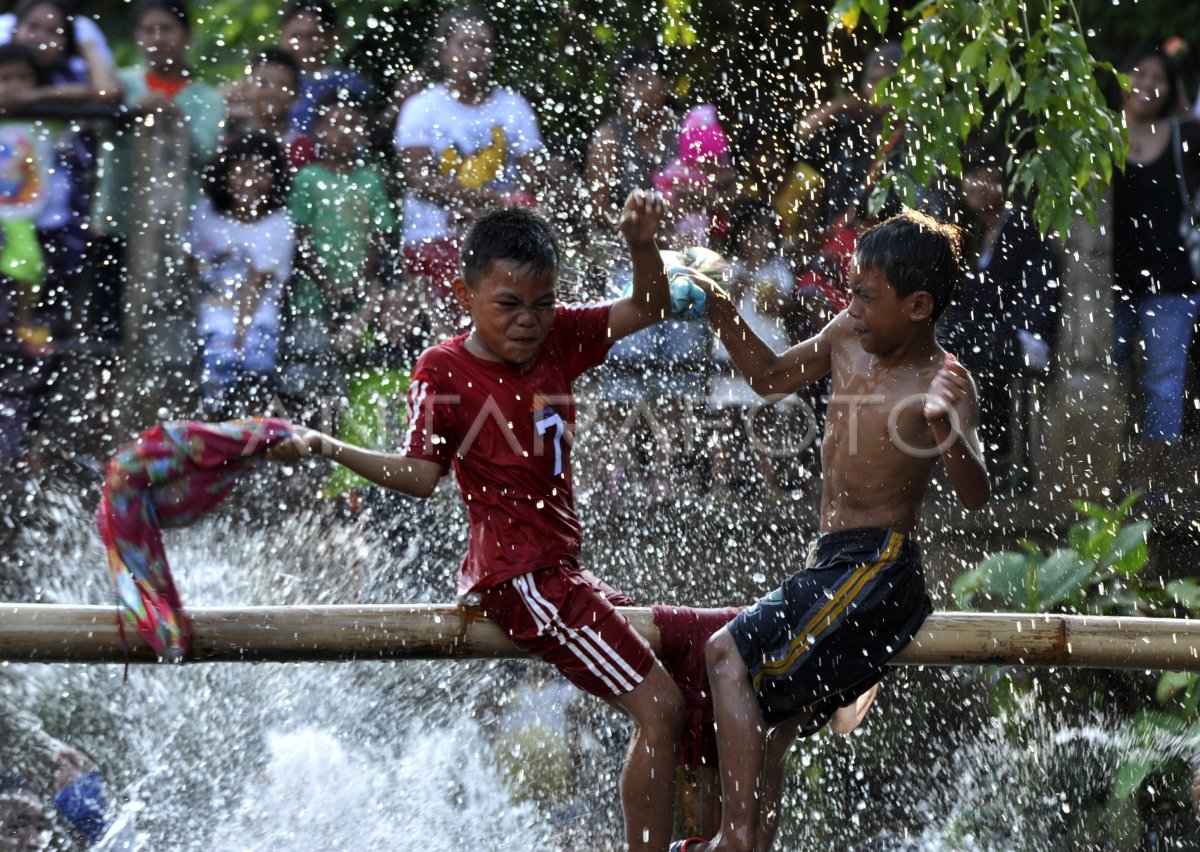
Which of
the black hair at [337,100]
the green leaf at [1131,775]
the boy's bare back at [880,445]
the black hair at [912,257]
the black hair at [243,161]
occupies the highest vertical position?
the black hair at [337,100]

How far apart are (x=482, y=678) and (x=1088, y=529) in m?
2.29

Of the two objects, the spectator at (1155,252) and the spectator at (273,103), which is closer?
the spectator at (1155,252)

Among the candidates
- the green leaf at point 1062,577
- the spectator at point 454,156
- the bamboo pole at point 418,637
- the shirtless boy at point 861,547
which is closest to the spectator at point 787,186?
the spectator at point 454,156

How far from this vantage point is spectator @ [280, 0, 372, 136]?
21.9ft

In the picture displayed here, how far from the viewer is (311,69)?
6.71 m

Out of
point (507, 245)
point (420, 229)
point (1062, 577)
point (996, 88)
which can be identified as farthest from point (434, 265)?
point (507, 245)

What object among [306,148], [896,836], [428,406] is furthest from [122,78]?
[896,836]

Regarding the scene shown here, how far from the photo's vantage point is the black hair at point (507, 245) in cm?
343

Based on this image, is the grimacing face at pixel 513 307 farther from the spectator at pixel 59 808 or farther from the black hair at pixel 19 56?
the black hair at pixel 19 56

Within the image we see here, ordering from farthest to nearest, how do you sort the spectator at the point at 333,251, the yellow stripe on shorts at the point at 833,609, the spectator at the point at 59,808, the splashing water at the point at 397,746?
1. the spectator at the point at 333,251
2. the splashing water at the point at 397,746
3. the spectator at the point at 59,808
4. the yellow stripe on shorts at the point at 833,609

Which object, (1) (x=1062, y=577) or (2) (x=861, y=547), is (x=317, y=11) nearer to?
(1) (x=1062, y=577)

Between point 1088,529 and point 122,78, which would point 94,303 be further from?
point 1088,529

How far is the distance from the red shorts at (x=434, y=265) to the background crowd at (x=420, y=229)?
1 cm

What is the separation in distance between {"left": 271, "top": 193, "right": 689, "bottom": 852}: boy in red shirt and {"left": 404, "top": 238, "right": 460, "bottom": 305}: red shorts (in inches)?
112
